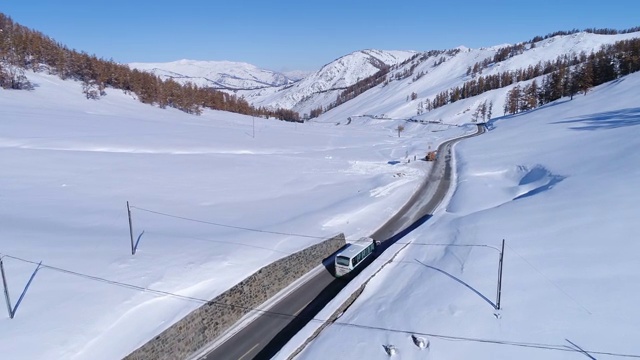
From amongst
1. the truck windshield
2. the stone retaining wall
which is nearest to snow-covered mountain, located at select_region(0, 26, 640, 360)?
the stone retaining wall

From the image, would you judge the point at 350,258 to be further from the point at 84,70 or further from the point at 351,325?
the point at 84,70

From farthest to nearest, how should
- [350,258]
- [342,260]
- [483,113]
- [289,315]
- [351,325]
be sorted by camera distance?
[483,113]
[342,260]
[350,258]
[289,315]
[351,325]

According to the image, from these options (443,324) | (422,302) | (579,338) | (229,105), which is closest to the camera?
(579,338)

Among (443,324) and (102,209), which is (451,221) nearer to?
(443,324)

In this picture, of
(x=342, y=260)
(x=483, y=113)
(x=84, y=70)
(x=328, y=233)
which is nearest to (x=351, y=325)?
(x=342, y=260)

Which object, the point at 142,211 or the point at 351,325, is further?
the point at 142,211

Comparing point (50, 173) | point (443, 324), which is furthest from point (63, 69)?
point (443, 324)

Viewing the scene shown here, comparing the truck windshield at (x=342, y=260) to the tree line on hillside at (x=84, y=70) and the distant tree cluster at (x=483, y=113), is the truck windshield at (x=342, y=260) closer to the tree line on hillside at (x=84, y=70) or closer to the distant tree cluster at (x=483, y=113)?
the tree line on hillside at (x=84, y=70)
